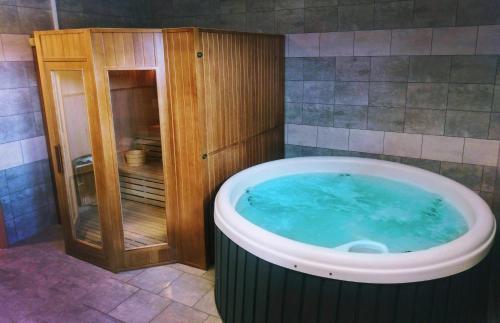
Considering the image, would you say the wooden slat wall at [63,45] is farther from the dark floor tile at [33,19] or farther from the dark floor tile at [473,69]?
the dark floor tile at [473,69]

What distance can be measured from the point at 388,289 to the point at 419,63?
2.36 meters

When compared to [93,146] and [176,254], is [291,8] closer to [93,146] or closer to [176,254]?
[93,146]

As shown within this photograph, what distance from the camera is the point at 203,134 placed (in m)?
2.96

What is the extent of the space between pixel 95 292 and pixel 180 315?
0.74m

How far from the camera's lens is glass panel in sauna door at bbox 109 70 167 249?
3.06m

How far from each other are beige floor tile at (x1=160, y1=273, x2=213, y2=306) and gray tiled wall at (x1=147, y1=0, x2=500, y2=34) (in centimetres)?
265

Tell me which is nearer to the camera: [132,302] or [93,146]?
[132,302]

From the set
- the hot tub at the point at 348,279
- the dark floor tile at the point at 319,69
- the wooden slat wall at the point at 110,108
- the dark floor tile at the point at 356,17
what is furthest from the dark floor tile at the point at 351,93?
the wooden slat wall at the point at 110,108

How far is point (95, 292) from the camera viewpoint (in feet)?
9.50

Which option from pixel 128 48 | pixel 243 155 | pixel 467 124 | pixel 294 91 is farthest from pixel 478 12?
pixel 128 48

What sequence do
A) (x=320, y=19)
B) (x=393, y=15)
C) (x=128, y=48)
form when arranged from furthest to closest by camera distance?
(x=320, y=19) < (x=393, y=15) < (x=128, y=48)

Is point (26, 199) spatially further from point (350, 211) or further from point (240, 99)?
point (350, 211)

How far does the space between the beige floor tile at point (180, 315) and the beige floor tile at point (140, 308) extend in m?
0.05

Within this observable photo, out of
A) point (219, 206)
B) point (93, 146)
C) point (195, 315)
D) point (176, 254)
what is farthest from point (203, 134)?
point (195, 315)
